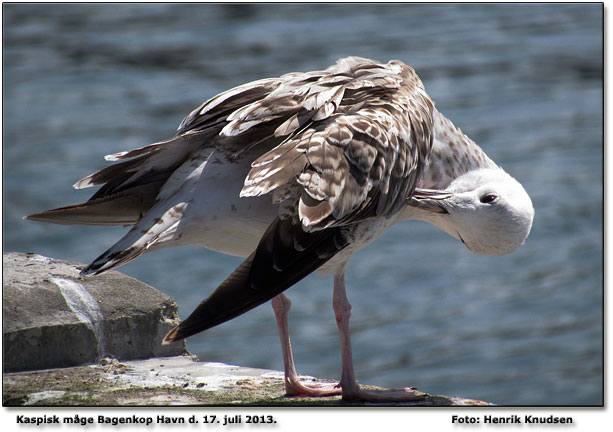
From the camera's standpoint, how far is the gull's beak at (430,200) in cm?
499

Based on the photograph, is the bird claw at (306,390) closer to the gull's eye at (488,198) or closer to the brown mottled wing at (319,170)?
the brown mottled wing at (319,170)

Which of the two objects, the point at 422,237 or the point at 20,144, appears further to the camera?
the point at 20,144

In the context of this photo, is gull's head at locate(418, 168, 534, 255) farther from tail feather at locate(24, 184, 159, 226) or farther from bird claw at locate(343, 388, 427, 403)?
tail feather at locate(24, 184, 159, 226)

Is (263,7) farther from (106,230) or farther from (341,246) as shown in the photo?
(341,246)

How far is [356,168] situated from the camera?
14.4 ft

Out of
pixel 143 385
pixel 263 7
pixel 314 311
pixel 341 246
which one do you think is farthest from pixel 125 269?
pixel 263 7

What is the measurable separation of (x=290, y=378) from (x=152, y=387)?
725 mm

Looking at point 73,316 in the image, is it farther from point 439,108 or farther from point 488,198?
point 439,108

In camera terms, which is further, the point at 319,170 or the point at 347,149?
the point at 347,149

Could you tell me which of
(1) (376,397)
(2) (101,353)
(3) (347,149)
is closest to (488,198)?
(3) (347,149)

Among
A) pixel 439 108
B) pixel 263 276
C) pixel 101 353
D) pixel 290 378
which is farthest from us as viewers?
pixel 439 108

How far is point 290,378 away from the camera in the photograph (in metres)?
4.86

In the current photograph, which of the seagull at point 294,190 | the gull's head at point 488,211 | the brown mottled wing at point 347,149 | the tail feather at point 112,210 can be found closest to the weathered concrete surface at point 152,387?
the seagull at point 294,190

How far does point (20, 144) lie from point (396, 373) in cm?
677
